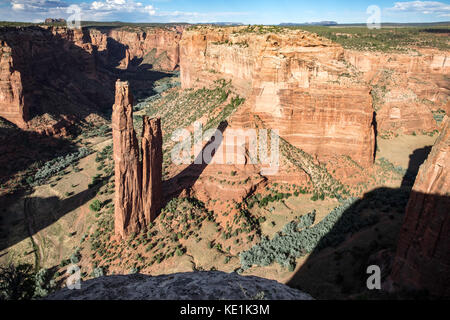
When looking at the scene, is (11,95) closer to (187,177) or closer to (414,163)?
(187,177)

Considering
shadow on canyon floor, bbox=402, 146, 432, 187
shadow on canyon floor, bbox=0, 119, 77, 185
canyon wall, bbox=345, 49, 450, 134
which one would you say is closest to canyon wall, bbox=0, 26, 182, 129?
shadow on canyon floor, bbox=0, 119, 77, 185

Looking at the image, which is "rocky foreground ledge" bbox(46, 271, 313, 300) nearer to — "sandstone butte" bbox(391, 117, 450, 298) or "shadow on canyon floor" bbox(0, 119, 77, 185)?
"sandstone butte" bbox(391, 117, 450, 298)

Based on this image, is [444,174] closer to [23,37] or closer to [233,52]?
[233,52]

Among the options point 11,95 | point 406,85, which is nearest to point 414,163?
point 406,85

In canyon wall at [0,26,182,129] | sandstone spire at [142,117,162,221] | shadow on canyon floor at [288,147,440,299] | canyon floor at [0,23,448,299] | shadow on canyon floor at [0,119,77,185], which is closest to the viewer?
shadow on canyon floor at [288,147,440,299]

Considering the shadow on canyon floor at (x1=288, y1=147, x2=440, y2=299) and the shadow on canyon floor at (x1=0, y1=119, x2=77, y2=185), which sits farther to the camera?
the shadow on canyon floor at (x1=0, y1=119, x2=77, y2=185)

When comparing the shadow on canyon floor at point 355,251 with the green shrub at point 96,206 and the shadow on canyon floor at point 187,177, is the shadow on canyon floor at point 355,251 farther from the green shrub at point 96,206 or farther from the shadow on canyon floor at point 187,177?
the green shrub at point 96,206

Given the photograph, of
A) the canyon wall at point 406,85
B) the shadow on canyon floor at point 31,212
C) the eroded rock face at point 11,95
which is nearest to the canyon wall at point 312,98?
the canyon wall at point 406,85

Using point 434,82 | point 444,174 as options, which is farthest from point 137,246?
point 434,82
